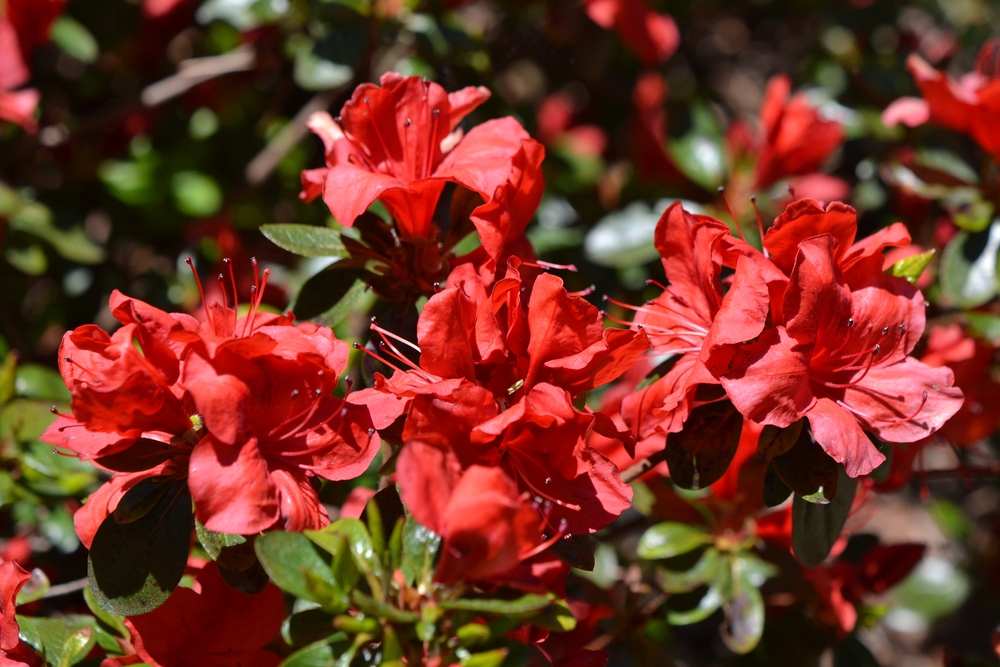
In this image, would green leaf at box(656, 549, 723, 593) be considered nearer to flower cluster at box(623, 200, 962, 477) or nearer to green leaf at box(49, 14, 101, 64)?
flower cluster at box(623, 200, 962, 477)

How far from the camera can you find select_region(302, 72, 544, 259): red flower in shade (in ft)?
4.11

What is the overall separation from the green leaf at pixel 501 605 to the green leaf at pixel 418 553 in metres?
0.07

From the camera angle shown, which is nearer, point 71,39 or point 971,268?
point 971,268

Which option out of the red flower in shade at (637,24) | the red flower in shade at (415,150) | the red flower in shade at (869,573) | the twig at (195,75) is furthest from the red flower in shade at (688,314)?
the twig at (195,75)

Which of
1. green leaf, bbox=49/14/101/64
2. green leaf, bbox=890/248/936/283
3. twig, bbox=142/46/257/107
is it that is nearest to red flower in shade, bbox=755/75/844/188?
green leaf, bbox=890/248/936/283

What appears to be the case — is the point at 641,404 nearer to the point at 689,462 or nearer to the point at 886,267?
the point at 689,462

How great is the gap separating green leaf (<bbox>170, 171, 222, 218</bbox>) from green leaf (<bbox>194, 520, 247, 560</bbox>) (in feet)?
4.34

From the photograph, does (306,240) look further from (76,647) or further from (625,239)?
(625,239)

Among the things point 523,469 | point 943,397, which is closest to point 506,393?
point 523,469

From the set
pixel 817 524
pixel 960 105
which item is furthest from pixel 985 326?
pixel 817 524

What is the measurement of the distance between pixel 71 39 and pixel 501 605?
1884 mm

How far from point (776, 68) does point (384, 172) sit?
245cm

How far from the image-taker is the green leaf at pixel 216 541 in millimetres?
1172

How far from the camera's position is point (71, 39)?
2.15 m
